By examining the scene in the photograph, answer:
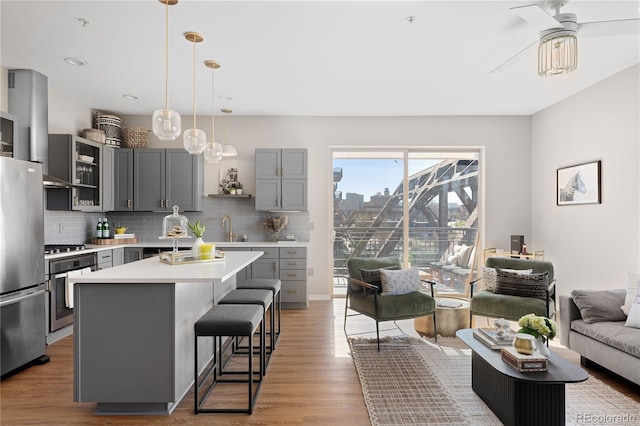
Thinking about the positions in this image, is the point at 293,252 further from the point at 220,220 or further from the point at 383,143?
the point at 383,143

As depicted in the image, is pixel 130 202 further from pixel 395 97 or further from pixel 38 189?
pixel 395 97

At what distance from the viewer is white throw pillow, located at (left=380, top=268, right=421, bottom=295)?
3.87m

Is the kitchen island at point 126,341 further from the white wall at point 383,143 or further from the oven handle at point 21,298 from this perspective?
the white wall at point 383,143

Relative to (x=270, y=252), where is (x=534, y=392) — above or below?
below

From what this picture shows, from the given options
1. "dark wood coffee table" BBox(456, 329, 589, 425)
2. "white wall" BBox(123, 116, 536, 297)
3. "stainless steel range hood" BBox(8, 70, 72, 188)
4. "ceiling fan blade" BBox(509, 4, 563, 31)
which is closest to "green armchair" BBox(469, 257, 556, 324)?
"dark wood coffee table" BBox(456, 329, 589, 425)

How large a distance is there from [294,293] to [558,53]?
4029 millimetres

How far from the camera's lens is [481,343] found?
2650mm

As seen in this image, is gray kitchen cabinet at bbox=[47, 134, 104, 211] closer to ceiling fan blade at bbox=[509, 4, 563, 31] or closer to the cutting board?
the cutting board

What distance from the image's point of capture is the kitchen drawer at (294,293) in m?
5.19

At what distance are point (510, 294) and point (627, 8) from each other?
8.72 ft

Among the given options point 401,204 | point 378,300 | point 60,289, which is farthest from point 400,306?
point 60,289

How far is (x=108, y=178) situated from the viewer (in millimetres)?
5215

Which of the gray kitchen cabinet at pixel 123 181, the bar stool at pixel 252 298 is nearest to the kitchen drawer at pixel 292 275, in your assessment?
the bar stool at pixel 252 298

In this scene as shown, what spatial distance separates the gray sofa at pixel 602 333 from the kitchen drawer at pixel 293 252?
3.06 metres
